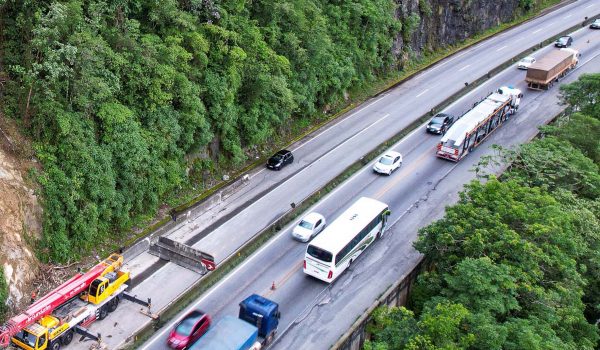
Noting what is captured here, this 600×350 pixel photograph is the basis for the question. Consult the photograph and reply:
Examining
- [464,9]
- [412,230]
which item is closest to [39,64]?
[412,230]

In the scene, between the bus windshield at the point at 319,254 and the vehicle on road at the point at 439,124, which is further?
the vehicle on road at the point at 439,124

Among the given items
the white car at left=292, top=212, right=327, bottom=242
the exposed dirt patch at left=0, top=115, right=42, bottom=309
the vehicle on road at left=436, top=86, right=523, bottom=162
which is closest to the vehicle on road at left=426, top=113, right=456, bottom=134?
the vehicle on road at left=436, top=86, right=523, bottom=162

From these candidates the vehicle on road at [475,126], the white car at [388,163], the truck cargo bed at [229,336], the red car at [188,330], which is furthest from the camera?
the vehicle on road at [475,126]

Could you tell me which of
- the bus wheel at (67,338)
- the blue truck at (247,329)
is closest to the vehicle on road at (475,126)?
the blue truck at (247,329)

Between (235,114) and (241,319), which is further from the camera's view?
(235,114)

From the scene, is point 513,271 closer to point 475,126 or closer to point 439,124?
point 475,126

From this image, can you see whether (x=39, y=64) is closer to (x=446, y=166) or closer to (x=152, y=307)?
(x=152, y=307)

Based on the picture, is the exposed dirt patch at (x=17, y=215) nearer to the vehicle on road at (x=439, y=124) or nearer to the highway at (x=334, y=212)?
the highway at (x=334, y=212)
